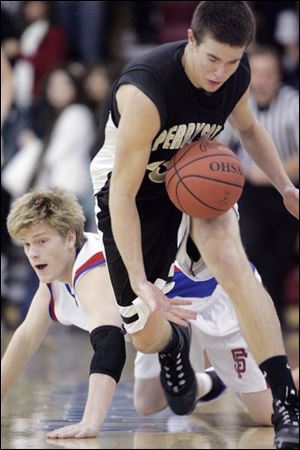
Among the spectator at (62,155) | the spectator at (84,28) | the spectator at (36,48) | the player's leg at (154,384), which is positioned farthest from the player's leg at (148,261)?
the spectator at (84,28)

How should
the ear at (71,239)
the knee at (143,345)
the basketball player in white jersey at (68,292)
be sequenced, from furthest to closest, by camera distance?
the ear at (71,239), the knee at (143,345), the basketball player in white jersey at (68,292)

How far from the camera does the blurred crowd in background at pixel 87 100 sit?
9.66 meters

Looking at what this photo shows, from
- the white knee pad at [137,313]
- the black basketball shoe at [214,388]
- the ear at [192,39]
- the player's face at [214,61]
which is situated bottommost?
the black basketball shoe at [214,388]

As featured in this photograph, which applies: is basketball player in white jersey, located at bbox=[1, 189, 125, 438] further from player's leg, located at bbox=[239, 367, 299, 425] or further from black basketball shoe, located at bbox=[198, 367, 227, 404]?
black basketball shoe, located at bbox=[198, 367, 227, 404]

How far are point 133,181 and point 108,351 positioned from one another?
3.18 feet

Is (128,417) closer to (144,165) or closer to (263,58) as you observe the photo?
(144,165)

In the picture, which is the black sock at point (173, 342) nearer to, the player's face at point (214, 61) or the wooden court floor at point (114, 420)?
the wooden court floor at point (114, 420)

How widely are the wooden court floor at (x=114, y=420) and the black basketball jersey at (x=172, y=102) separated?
1190mm

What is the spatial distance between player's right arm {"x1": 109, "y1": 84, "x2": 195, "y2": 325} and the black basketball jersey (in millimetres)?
62

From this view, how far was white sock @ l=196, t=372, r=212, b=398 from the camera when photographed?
6809 mm

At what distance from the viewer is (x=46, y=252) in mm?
Result: 5926

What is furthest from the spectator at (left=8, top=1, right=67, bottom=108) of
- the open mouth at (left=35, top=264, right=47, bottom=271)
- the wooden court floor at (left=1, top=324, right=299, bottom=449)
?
the open mouth at (left=35, top=264, right=47, bottom=271)

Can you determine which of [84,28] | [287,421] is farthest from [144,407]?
[84,28]

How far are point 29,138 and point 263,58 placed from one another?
268 centimetres
